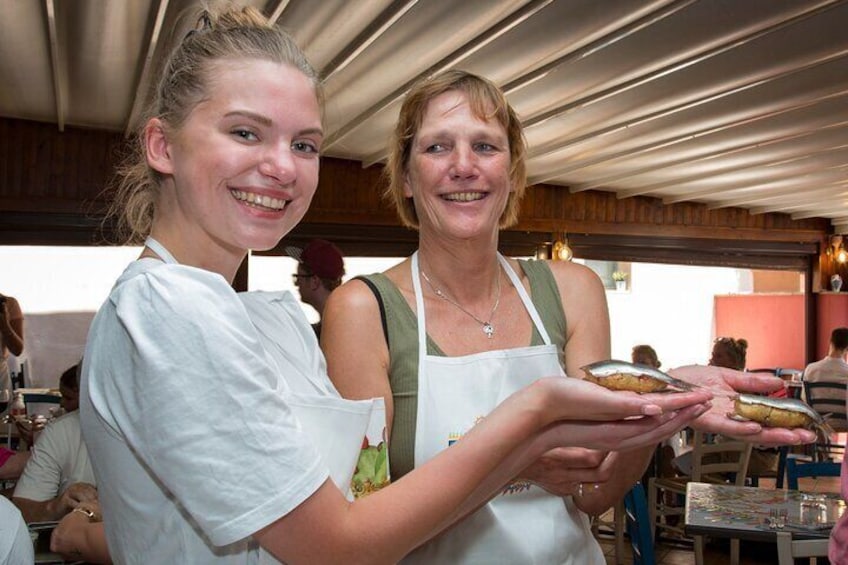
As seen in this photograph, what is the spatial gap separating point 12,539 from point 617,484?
4.19ft

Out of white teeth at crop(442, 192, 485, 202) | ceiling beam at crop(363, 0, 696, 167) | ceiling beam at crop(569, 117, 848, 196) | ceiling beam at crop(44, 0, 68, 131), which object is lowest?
white teeth at crop(442, 192, 485, 202)

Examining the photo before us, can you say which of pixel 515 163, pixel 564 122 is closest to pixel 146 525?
pixel 515 163

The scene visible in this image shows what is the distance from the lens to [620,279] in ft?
39.1

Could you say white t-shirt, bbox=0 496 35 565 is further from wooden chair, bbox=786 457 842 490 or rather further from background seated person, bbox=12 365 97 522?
wooden chair, bbox=786 457 842 490

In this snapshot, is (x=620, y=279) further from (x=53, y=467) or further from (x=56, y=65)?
(x=53, y=467)

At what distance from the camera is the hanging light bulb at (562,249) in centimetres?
1031

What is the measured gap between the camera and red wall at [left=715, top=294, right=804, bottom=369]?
14219 millimetres

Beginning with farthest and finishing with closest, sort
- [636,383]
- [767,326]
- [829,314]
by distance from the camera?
1. [767,326]
2. [829,314]
3. [636,383]

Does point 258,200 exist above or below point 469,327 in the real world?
above

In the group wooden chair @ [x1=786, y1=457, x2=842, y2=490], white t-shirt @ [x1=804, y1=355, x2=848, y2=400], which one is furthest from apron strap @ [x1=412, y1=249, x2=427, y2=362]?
white t-shirt @ [x1=804, y1=355, x2=848, y2=400]

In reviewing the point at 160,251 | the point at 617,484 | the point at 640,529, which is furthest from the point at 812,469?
the point at 160,251

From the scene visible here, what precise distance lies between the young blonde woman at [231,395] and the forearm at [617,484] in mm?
397

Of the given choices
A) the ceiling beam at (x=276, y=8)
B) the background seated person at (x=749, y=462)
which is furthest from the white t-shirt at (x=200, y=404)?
the background seated person at (x=749, y=462)

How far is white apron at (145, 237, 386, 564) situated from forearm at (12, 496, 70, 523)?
2.18m
